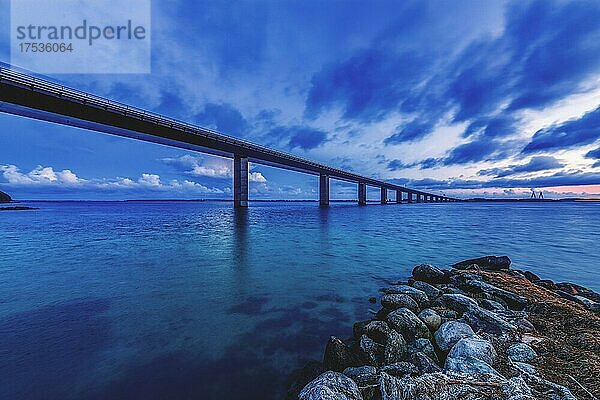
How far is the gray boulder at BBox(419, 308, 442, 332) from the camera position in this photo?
225 inches

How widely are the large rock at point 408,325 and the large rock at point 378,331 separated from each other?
300mm

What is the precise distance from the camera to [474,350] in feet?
14.1

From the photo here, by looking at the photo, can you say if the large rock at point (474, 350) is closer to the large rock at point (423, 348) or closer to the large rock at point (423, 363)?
the large rock at point (423, 348)

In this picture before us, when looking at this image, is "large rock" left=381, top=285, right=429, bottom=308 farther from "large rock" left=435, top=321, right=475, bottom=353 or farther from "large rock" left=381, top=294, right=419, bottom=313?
"large rock" left=435, top=321, right=475, bottom=353

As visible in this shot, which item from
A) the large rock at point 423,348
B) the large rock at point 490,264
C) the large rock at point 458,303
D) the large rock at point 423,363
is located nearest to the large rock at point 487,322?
the large rock at point 458,303

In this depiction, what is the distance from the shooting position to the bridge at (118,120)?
2723 cm

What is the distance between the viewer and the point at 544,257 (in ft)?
54.0

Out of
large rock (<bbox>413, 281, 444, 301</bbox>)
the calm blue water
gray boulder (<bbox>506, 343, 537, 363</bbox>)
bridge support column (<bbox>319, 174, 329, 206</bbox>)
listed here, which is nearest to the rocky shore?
gray boulder (<bbox>506, 343, 537, 363</bbox>)

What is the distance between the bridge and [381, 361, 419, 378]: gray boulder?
41613 millimetres

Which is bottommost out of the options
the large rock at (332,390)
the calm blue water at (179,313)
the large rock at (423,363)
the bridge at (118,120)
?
the calm blue water at (179,313)

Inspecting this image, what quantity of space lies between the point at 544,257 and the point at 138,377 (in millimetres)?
23624

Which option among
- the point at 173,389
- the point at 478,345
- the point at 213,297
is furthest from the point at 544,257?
the point at 173,389

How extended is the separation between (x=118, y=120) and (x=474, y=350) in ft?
158

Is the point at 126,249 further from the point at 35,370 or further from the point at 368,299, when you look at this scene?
the point at 368,299
